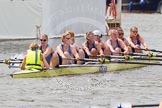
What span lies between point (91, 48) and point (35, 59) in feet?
10.8

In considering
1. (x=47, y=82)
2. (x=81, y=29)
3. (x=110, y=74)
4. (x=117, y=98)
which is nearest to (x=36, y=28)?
(x=81, y=29)

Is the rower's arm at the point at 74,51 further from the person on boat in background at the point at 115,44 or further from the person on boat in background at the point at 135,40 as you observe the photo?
the person on boat in background at the point at 135,40

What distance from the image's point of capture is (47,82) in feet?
73.0

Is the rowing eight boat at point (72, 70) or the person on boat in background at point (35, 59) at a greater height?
the person on boat in background at point (35, 59)

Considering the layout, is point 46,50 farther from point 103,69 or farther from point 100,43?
point 100,43

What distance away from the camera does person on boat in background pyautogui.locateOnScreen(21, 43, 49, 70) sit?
22141 millimetres

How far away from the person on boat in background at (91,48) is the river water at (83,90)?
827mm

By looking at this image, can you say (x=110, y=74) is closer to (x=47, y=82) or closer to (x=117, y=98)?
(x=47, y=82)

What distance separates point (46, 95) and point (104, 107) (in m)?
2.37

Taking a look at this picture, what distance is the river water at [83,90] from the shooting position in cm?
1908

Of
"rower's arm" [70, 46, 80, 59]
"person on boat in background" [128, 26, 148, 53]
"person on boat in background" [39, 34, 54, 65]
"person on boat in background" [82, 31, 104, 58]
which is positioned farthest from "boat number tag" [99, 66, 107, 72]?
"person on boat in background" [128, 26, 148, 53]

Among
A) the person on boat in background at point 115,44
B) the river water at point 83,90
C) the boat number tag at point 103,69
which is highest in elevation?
the person on boat in background at point 115,44

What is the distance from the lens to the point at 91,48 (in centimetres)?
2488

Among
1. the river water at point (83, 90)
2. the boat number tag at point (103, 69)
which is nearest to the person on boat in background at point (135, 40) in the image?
the river water at point (83, 90)
